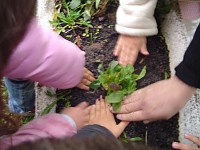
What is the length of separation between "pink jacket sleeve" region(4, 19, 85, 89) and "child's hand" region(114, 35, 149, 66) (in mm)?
223

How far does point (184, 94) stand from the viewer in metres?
1.93

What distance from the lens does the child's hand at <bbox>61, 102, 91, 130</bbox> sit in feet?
6.81

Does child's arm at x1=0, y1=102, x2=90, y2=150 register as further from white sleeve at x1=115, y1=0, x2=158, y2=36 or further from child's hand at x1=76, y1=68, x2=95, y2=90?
white sleeve at x1=115, y1=0, x2=158, y2=36

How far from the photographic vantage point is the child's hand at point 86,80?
212 centimetres

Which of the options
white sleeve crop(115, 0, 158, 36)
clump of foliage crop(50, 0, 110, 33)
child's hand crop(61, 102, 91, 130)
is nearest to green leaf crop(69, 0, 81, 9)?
clump of foliage crop(50, 0, 110, 33)

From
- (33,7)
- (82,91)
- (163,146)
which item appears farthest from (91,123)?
(33,7)

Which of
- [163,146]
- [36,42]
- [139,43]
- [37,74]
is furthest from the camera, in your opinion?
[139,43]

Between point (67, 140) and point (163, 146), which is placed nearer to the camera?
point (67, 140)

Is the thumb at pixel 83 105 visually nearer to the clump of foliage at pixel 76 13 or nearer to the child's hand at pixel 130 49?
the child's hand at pixel 130 49

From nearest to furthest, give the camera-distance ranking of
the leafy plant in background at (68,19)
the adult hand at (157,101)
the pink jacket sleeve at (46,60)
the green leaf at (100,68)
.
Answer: the pink jacket sleeve at (46,60) → the adult hand at (157,101) → the green leaf at (100,68) → the leafy plant in background at (68,19)

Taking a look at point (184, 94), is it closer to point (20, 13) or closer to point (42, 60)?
point (42, 60)

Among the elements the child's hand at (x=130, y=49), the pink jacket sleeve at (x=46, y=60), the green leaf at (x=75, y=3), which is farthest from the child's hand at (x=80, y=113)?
the green leaf at (x=75, y=3)

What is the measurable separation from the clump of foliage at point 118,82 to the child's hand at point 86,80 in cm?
5

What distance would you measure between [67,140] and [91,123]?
860 millimetres
